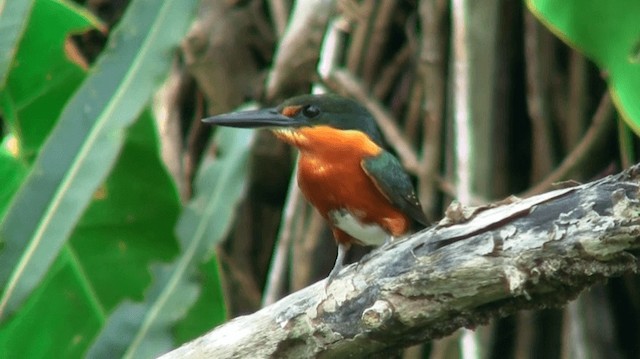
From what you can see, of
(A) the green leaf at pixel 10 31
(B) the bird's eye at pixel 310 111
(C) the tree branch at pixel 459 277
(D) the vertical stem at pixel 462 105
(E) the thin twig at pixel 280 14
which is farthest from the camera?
(E) the thin twig at pixel 280 14

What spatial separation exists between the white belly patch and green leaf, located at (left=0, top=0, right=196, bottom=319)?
1.40 ft

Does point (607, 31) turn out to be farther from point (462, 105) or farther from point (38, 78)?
point (38, 78)

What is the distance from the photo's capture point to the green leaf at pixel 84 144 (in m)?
1.69

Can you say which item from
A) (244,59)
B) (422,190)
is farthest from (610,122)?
(244,59)

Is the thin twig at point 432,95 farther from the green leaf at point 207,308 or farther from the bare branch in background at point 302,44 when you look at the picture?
the green leaf at point 207,308

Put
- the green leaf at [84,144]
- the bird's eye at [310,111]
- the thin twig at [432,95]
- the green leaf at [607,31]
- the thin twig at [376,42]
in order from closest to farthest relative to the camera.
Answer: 1. the green leaf at [84,144]
2. the green leaf at [607,31]
3. the bird's eye at [310,111]
4. the thin twig at [432,95]
5. the thin twig at [376,42]

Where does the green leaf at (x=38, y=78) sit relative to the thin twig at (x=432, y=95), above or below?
above

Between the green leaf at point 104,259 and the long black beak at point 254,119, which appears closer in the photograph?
the long black beak at point 254,119

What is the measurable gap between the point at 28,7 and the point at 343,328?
95 centimetres

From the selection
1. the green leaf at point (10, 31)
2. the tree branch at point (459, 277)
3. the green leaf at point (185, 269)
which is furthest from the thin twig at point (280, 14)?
the tree branch at point (459, 277)

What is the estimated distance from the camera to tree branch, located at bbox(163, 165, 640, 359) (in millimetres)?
1129

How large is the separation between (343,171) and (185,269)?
0.36 m

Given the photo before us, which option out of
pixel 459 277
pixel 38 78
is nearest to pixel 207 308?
pixel 38 78

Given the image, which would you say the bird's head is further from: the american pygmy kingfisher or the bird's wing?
the bird's wing
